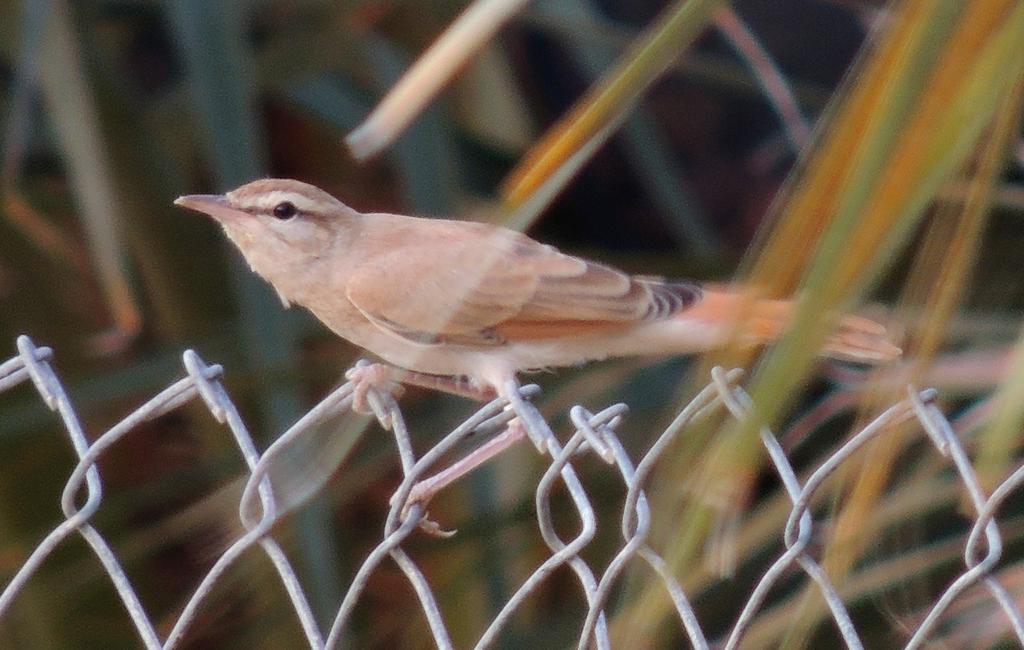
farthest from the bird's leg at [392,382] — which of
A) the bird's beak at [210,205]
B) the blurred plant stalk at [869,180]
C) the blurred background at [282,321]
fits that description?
the blurred plant stalk at [869,180]

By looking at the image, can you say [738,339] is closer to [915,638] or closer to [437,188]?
[915,638]

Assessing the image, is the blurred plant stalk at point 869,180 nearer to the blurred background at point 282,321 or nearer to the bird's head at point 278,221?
the blurred background at point 282,321

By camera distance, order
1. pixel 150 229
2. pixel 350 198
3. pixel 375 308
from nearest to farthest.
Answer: pixel 375 308, pixel 150 229, pixel 350 198

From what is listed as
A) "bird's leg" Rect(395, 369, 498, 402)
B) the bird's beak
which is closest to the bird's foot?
"bird's leg" Rect(395, 369, 498, 402)

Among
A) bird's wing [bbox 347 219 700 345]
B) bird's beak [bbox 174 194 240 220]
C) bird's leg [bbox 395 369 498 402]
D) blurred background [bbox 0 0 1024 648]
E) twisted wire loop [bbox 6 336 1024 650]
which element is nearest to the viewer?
twisted wire loop [bbox 6 336 1024 650]

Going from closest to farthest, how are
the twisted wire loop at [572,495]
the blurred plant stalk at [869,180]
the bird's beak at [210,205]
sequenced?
the blurred plant stalk at [869,180] < the twisted wire loop at [572,495] < the bird's beak at [210,205]

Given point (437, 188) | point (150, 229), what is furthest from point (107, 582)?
point (437, 188)

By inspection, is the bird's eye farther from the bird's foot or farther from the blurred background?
the bird's foot
